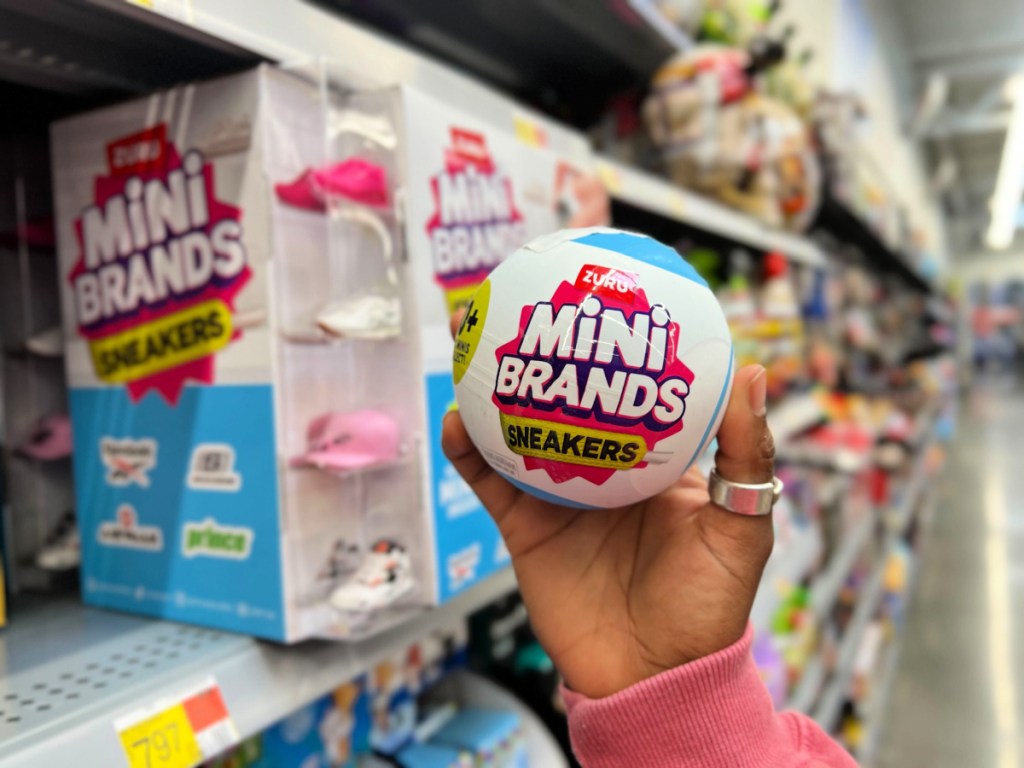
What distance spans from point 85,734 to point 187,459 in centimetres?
30

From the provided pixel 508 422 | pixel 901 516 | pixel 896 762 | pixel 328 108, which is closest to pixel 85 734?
pixel 508 422

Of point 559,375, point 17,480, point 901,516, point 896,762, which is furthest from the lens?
point 901,516

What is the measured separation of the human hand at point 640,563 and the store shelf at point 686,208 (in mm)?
751

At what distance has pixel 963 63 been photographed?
338 inches

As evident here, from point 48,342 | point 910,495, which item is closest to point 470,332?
point 48,342

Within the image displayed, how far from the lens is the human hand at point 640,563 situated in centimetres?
70

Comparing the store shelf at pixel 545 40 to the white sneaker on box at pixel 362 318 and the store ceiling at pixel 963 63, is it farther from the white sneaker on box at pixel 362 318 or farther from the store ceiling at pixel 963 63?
the store ceiling at pixel 963 63

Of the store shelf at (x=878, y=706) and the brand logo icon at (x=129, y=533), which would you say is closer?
the brand logo icon at (x=129, y=533)

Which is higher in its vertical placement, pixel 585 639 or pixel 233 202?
pixel 233 202

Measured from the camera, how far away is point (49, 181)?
105 cm

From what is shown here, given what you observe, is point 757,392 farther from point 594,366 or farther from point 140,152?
point 140,152

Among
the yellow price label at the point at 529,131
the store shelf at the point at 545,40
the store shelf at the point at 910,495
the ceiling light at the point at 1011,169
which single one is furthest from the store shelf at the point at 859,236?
the yellow price label at the point at 529,131

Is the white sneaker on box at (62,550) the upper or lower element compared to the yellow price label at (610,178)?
lower

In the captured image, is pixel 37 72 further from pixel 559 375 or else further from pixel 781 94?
pixel 781 94
